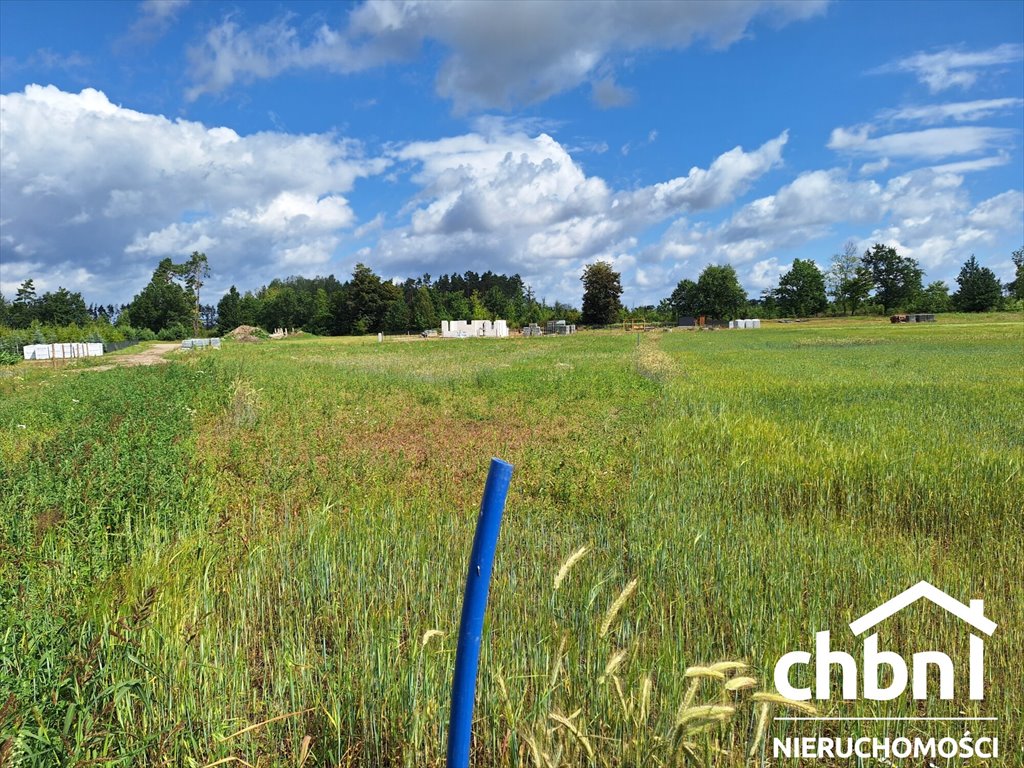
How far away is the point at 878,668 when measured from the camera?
12.0 ft

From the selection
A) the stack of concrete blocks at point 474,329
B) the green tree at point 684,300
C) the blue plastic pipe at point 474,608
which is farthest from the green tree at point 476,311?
the blue plastic pipe at point 474,608

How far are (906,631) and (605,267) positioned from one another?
98798 millimetres

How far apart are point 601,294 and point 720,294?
2439cm

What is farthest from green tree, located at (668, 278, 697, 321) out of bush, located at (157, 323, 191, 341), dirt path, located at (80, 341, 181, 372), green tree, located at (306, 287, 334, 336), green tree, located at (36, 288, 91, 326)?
green tree, located at (36, 288, 91, 326)

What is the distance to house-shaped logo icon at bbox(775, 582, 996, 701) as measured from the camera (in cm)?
335

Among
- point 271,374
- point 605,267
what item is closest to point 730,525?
point 271,374

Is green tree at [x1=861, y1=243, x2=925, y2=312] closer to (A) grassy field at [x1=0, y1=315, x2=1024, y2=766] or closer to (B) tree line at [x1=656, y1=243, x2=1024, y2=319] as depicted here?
(B) tree line at [x1=656, y1=243, x2=1024, y2=319]

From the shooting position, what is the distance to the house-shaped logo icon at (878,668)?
3352 mm

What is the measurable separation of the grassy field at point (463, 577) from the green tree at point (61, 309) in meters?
104

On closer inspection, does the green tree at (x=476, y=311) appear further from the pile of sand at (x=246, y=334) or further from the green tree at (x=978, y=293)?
the green tree at (x=978, y=293)

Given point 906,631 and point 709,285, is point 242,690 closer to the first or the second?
point 906,631

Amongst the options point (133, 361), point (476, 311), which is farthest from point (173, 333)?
point (133, 361)

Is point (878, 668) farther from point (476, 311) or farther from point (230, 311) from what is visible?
point (230, 311)

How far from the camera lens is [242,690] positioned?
332 cm
